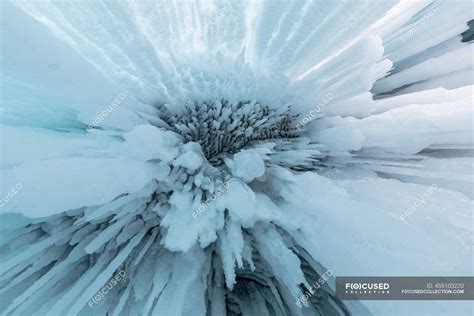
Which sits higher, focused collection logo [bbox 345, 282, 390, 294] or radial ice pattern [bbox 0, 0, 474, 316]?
radial ice pattern [bbox 0, 0, 474, 316]

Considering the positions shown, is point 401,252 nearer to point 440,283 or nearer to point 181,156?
point 440,283

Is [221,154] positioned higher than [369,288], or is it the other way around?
[221,154]

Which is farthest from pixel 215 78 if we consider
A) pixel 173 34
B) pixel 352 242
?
pixel 352 242

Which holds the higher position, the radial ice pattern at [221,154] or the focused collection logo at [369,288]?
the radial ice pattern at [221,154]

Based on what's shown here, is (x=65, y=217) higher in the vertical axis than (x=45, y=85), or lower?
lower

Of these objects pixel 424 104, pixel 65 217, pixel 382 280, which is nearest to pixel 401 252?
pixel 382 280

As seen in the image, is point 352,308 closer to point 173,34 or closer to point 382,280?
point 382,280

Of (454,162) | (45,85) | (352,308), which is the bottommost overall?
(352,308)
